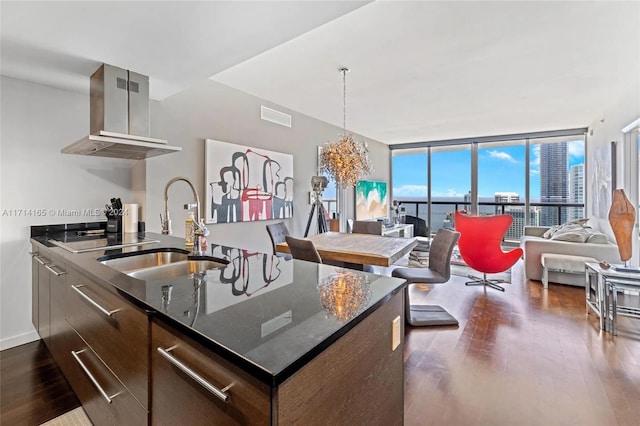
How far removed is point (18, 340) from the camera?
2.58 metres

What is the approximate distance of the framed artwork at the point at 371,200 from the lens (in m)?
6.79

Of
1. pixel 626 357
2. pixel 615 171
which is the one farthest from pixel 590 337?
pixel 615 171

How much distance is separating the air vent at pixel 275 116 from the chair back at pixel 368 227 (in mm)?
1913

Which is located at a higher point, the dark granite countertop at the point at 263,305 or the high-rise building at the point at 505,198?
the high-rise building at the point at 505,198

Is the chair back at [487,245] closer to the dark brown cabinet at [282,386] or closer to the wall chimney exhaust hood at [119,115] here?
the dark brown cabinet at [282,386]

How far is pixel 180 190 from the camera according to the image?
3354 millimetres

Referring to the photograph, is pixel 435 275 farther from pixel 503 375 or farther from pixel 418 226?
pixel 418 226

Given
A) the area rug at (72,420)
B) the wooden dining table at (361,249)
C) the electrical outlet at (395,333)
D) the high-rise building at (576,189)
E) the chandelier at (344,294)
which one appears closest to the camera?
the chandelier at (344,294)

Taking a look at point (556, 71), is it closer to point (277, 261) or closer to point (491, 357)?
point (491, 357)

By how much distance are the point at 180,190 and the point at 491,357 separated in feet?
11.1

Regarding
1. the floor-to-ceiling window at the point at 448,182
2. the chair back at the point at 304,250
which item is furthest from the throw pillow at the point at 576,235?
the chair back at the point at 304,250

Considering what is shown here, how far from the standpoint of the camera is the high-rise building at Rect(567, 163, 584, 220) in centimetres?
639

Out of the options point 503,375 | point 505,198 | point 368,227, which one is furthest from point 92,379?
point 505,198

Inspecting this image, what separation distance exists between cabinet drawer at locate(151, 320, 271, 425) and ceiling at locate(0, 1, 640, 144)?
1.79m
